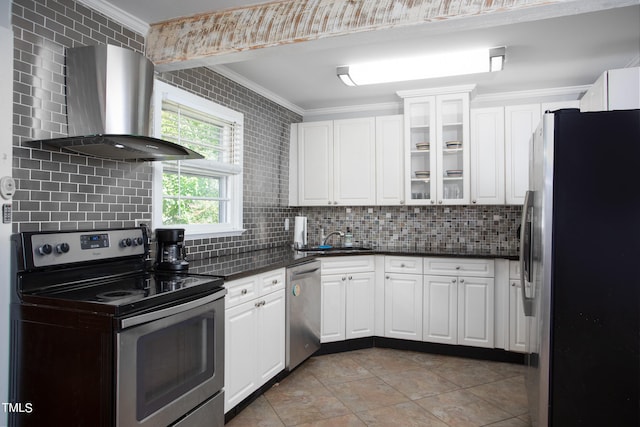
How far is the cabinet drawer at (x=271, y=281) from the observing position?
278 cm

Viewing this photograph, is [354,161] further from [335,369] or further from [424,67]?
[335,369]

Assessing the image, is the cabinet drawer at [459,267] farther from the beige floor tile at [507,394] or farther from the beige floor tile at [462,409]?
the beige floor tile at [462,409]

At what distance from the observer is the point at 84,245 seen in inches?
82.5

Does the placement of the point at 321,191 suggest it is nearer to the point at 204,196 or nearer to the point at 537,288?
the point at 204,196

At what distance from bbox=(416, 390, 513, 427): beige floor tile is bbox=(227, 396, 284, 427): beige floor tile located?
0.98m

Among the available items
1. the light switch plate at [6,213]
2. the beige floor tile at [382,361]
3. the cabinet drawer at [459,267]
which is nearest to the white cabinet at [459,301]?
the cabinet drawer at [459,267]

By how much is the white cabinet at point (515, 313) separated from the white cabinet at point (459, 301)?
0.49 ft

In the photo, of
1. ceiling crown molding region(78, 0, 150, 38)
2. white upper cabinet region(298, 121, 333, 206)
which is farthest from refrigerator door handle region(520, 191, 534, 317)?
ceiling crown molding region(78, 0, 150, 38)

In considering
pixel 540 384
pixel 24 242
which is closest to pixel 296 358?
pixel 540 384

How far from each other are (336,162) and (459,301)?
5.94 ft

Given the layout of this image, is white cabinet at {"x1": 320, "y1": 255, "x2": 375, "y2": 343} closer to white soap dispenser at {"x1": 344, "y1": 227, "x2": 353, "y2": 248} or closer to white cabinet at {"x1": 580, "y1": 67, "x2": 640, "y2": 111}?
white soap dispenser at {"x1": 344, "y1": 227, "x2": 353, "y2": 248}

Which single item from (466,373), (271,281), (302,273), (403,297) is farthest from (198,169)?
(466,373)

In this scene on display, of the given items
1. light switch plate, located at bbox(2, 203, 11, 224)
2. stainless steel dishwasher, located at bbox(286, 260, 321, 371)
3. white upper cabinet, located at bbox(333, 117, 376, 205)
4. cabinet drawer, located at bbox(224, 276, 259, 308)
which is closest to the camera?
light switch plate, located at bbox(2, 203, 11, 224)

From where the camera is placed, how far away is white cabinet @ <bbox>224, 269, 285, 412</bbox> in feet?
8.02
